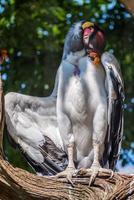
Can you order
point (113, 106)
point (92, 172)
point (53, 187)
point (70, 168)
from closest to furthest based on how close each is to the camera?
point (53, 187)
point (92, 172)
point (70, 168)
point (113, 106)

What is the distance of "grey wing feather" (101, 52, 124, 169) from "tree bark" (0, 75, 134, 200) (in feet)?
1.05

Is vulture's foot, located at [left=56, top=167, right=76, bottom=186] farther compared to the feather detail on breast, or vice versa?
the feather detail on breast

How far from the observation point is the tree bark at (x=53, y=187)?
3.39 meters

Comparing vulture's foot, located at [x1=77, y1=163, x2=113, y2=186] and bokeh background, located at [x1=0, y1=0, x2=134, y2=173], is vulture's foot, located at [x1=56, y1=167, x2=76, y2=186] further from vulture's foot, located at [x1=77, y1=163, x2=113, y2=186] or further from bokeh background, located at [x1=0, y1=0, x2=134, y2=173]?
bokeh background, located at [x1=0, y1=0, x2=134, y2=173]

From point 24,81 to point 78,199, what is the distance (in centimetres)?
300

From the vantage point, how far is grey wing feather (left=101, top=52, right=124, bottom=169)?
3.84 m

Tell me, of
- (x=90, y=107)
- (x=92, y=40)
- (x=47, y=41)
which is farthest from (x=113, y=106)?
(x=47, y=41)

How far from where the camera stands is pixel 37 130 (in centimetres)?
392

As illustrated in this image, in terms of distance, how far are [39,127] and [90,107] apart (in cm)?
32

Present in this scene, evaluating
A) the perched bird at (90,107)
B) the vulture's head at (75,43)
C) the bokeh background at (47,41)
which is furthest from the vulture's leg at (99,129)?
the bokeh background at (47,41)

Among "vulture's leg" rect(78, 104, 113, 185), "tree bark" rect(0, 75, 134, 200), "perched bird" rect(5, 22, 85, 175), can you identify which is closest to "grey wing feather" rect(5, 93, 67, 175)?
"perched bird" rect(5, 22, 85, 175)

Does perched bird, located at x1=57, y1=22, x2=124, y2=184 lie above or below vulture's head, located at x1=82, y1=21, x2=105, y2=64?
below

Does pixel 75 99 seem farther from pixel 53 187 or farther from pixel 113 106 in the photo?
pixel 53 187

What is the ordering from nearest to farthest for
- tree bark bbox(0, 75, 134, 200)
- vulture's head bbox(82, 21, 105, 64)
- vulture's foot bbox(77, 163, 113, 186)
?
tree bark bbox(0, 75, 134, 200)
vulture's foot bbox(77, 163, 113, 186)
vulture's head bbox(82, 21, 105, 64)
